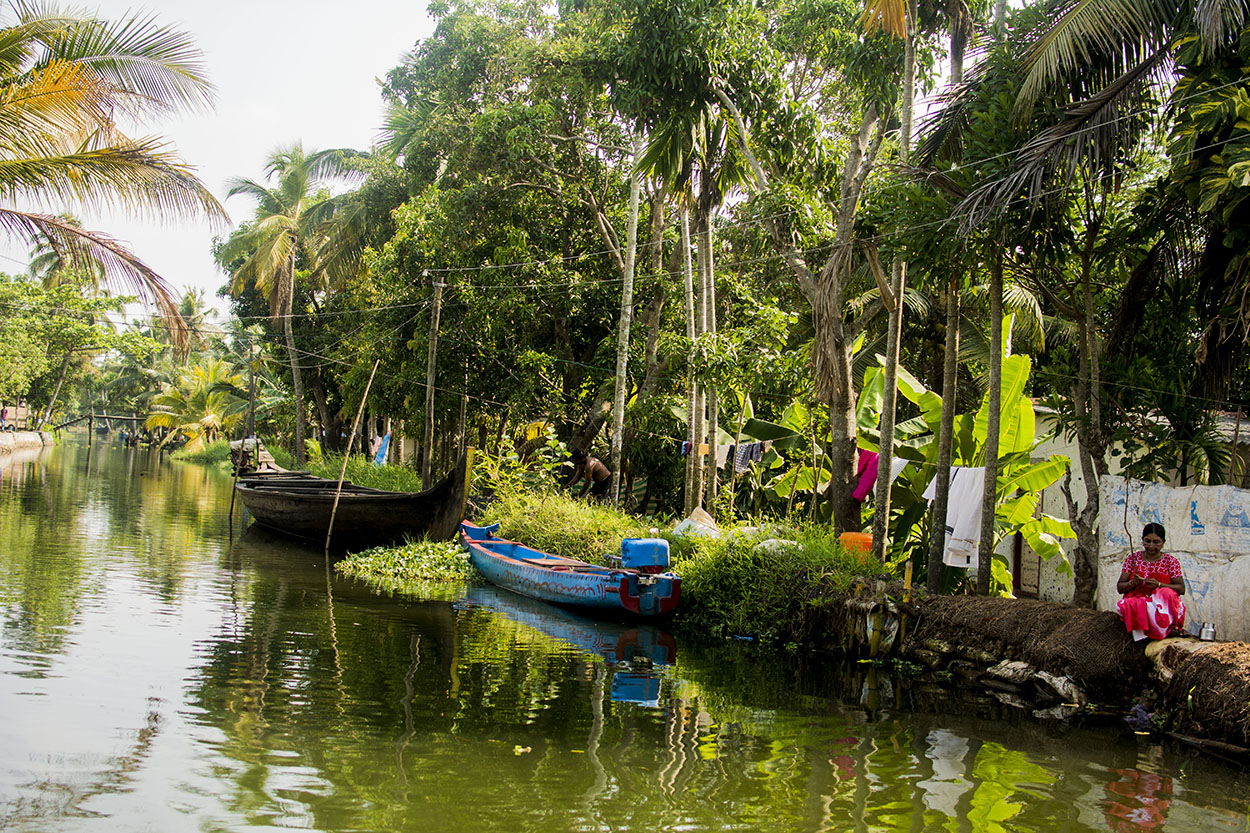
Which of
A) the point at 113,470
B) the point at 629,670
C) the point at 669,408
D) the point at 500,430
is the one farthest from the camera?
the point at 113,470

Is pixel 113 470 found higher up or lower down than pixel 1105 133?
lower down

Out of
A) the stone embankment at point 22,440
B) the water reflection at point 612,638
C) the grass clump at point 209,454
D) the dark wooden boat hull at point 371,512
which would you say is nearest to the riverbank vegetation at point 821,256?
the dark wooden boat hull at point 371,512

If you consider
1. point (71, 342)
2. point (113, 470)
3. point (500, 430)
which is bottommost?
point (113, 470)

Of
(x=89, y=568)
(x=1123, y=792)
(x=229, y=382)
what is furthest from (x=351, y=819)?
(x=229, y=382)

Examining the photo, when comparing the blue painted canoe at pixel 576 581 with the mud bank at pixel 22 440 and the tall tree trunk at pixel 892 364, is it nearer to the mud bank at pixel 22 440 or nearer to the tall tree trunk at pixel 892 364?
the tall tree trunk at pixel 892 364

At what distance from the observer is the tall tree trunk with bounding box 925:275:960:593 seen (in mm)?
10789

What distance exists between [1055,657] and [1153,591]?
1.17 meters

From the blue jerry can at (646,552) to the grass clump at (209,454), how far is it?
4281cm

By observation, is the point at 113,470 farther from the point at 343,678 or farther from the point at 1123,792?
the point at 1123,792

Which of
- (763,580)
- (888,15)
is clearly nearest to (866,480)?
(763,580)

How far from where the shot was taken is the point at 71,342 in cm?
4538

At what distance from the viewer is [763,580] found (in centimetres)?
1191

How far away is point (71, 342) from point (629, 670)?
4422 centimetres

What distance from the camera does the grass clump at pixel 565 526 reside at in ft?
49.1
